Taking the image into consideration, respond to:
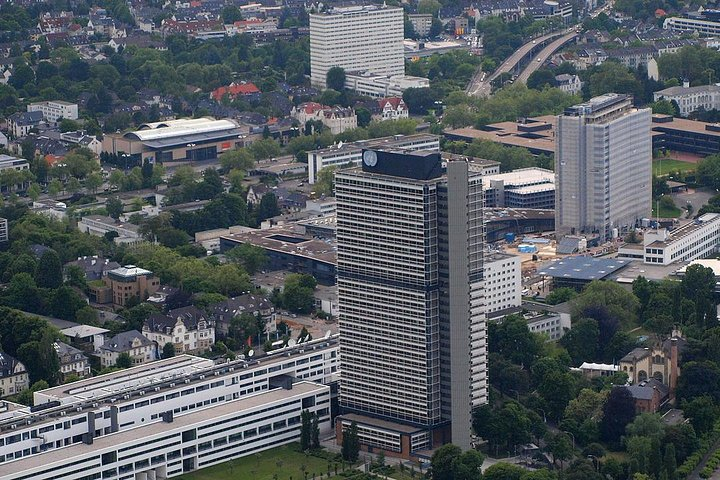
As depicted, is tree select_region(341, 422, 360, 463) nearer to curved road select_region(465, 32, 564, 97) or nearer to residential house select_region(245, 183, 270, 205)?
residential house select_region(245, 183, 270, 205)

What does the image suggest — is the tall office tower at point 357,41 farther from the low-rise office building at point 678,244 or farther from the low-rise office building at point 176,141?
the low-rise office building at point 678,244

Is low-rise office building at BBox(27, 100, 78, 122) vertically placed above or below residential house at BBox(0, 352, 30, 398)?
above

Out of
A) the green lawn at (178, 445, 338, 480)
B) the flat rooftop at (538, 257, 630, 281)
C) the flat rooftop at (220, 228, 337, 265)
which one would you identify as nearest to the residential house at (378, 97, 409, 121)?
the flat rooftop at (220, 228, 337, 265)

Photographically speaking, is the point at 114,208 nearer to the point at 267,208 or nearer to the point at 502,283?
the point at 267,208

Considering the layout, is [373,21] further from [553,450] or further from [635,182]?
[553,450]

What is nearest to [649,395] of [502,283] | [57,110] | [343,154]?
[502,283]

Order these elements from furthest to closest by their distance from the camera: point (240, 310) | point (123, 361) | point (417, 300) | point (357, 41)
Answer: point (357, 41)
point (240, 310)
point (123, 361)
point (417, 300)
